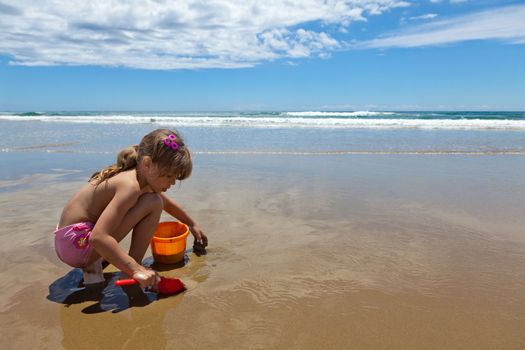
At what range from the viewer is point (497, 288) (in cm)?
264

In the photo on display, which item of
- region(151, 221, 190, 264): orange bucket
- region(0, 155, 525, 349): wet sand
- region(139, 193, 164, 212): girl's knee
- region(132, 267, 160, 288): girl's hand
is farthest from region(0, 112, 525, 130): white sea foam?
region(132, 267, 160, 288): girl's hand

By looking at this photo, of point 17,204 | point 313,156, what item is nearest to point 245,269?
point 17,204

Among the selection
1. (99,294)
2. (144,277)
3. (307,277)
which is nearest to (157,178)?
(144,277)

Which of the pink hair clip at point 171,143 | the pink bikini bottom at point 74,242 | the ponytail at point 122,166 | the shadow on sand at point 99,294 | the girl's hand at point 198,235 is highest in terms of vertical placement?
the pink hair clip at point 171,143

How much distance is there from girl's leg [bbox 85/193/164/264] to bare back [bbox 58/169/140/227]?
0.17m

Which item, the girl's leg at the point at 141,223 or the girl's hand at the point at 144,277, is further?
the girl's leg at the point at 141,223

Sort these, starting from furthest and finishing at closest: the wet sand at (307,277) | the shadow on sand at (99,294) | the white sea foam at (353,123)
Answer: the white sea foam at (353,123) → the shadow on sand at (99,294) → the wet sand at (307,277)

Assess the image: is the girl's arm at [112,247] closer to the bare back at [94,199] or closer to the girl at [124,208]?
the girl at [124,208]

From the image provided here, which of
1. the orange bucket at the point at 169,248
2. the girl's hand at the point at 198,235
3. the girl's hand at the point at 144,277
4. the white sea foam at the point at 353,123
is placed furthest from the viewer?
the white sea foam at the point at 353,123

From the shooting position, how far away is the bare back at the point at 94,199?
2.58 meters

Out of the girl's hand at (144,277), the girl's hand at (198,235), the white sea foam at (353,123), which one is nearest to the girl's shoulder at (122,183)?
the girl's hand at (144,277)

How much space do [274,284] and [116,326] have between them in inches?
40.3

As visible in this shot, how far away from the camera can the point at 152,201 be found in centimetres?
272

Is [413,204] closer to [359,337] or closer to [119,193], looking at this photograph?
[359,337]
